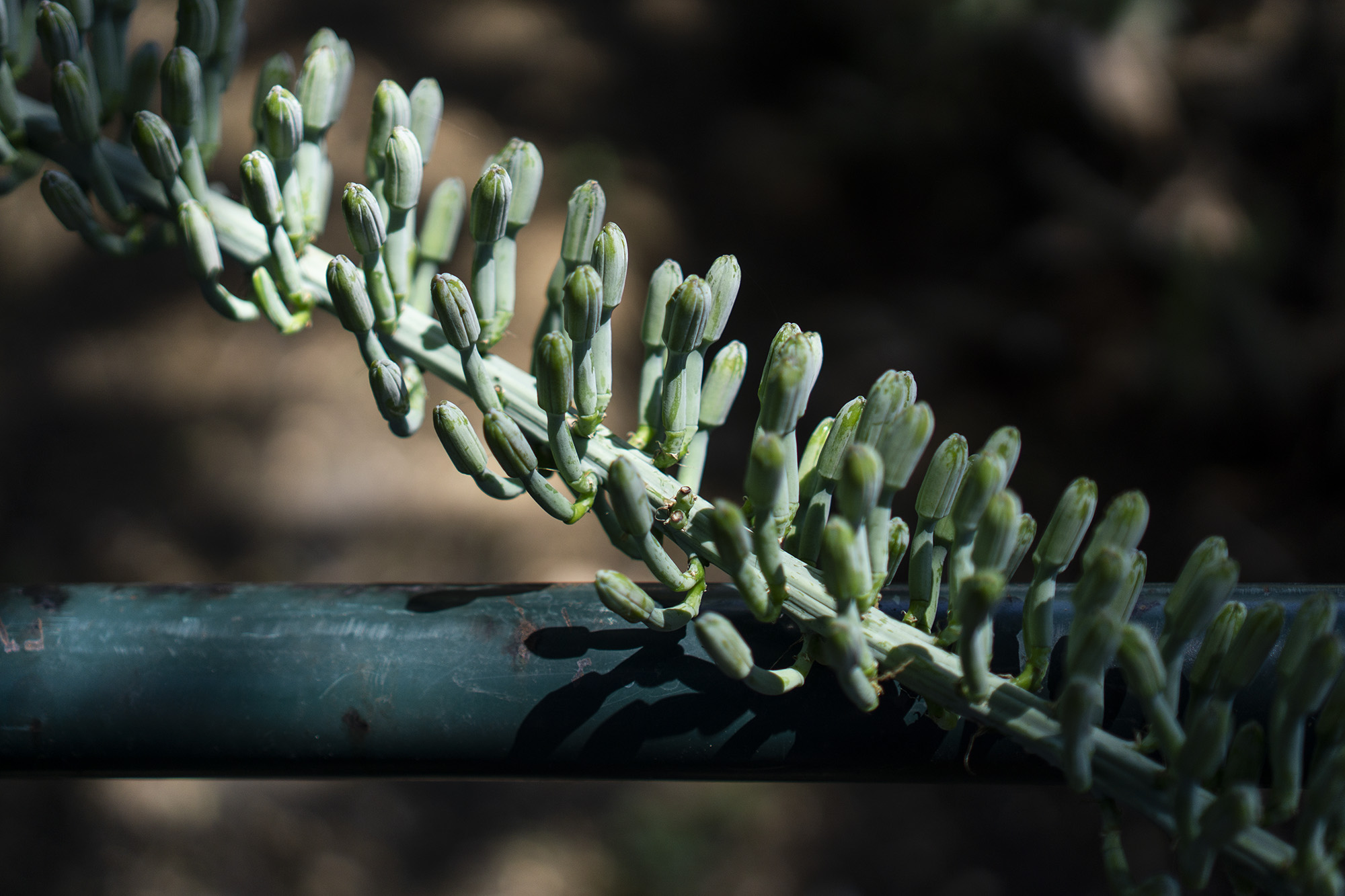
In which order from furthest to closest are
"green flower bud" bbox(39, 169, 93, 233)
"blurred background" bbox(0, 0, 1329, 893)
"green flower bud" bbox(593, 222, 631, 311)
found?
1. "blurred background" bbox(0, 0, 1329, 893)
2. "green flower bud" bbox(39, 169, 93, 233)
3. "green flower bud" bbox(593, 222, 631, 311)

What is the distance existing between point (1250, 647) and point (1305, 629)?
0.03m

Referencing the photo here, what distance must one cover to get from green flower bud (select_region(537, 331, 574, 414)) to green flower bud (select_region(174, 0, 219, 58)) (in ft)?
1.16

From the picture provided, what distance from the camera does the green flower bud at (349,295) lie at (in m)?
0.47

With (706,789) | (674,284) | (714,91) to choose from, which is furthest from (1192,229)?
(674,284)

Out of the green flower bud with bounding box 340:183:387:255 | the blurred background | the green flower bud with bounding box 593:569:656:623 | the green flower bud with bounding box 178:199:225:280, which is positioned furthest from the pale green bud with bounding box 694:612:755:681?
the blurred background

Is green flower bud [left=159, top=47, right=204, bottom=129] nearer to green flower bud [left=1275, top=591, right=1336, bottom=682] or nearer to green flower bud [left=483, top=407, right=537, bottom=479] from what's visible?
green flower bud [left=483, top=407, right=537, bottom=479]

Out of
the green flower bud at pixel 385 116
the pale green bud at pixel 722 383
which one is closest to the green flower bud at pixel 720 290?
the pale green bud at pixel 722 383

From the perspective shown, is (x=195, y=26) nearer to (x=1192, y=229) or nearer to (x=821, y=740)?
(x=821, y=740)

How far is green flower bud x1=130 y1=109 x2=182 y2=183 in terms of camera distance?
1.71ft

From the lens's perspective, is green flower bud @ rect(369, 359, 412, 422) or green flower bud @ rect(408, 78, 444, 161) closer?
green flower bud @ rect(369, 359, 412, 422)

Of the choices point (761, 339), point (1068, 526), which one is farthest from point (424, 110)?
point (761, 339)

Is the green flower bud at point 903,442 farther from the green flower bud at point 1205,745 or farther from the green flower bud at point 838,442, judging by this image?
the green flower bud at point 1205,745

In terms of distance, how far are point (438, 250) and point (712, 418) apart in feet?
0.71

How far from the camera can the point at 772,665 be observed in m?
0.53
